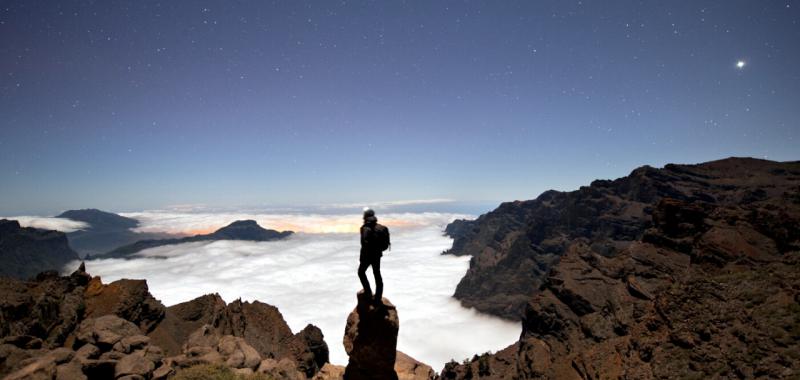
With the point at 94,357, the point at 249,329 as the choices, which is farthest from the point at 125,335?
the point at 249,329

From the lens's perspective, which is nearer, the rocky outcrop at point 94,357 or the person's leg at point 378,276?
the rocky outcrop at point 94,357

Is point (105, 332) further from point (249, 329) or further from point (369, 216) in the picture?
point (369, 216)

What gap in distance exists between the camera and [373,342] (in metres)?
17.9

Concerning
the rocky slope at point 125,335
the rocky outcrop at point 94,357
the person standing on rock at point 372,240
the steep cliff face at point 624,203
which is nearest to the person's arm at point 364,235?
the person standing on rock at point 372,240

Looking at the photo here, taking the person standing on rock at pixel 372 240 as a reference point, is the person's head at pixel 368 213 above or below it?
above

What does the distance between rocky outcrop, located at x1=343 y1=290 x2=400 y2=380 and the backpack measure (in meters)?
3.82

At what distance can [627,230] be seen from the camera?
146375 mm

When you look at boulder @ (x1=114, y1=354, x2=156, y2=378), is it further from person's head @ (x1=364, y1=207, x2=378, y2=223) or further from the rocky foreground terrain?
person's head @ (x1=364, y1=207, x2=378, y2=223)

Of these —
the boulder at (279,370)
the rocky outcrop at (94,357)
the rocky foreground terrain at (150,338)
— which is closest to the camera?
the rocky outcrop at (94,357)

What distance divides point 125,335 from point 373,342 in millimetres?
16380

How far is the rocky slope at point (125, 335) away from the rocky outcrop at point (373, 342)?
5869mm

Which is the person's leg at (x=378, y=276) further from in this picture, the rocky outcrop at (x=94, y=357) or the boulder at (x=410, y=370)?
the rocky outcrop at (x=94, y=357)

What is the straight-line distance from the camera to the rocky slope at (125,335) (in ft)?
53.7

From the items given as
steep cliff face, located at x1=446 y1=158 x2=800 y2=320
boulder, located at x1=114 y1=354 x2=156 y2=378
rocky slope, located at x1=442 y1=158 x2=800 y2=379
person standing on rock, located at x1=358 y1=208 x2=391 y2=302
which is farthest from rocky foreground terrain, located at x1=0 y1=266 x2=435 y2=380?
steep cliff face, located at x1=446 y1=158 x2=800 y2=320
